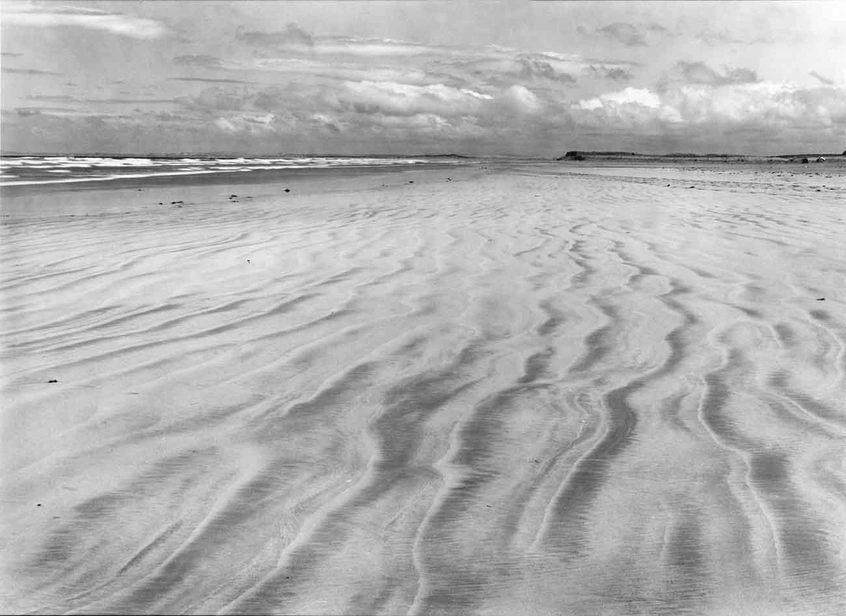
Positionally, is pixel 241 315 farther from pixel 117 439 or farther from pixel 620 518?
pixel 620 518

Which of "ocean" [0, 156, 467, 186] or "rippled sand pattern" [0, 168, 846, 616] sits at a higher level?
"ocean" [0, 156, 467, 186]

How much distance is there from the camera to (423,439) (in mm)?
2412

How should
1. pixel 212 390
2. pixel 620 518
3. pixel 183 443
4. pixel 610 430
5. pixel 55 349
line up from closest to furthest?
pixel 620 518 < pixel 183 443 < pixel 610 430 < pixel 212 390 < pixel 55 349

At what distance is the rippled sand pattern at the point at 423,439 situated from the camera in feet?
5.43

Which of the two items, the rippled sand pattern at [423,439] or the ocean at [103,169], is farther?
the ocean at [103,169]

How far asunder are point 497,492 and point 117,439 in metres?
1.05

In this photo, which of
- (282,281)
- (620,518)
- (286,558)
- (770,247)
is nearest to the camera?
(286,558)

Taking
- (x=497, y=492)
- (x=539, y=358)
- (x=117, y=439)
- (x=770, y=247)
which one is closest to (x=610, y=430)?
(x=497, y=492)

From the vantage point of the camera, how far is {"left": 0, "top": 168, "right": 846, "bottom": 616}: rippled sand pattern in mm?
1654

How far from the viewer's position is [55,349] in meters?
3.25

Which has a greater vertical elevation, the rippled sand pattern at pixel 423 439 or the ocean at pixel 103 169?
the ocean at pixel 103 169

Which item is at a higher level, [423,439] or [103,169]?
[103,169]

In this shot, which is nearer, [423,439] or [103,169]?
[423,439]

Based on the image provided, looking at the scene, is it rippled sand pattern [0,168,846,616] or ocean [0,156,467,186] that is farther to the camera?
ocean [0,156,467,186]
